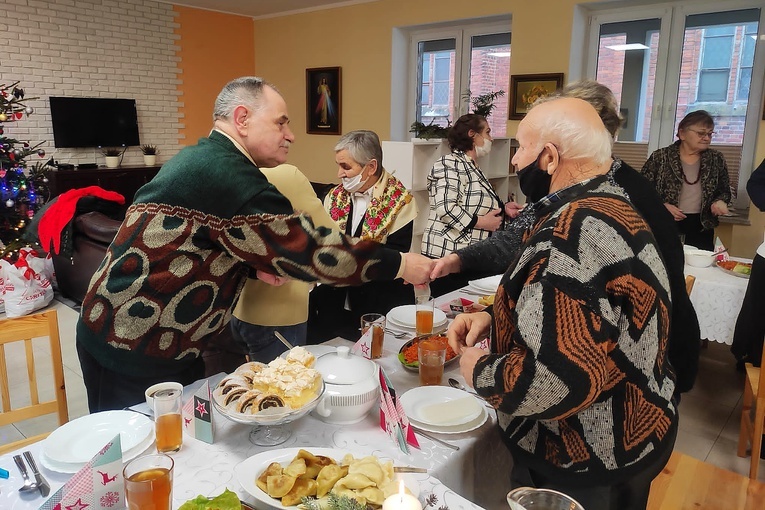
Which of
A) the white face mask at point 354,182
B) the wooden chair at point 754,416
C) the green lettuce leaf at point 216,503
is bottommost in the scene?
the wooden chair at point 754,416

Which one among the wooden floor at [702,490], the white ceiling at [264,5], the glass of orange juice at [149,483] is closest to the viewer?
the glass of orange juice at [149,483]

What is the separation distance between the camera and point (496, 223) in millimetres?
3555

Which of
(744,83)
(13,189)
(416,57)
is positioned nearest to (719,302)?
(744,83)

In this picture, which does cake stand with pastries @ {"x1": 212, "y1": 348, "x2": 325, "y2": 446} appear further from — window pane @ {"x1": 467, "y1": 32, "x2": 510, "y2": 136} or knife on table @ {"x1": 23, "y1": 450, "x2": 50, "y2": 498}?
window pane @ {"x1": 467, "y1": 32, "x2": 510, "y2": 136}

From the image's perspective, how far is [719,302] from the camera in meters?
2.86

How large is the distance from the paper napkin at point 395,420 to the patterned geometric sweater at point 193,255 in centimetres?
37

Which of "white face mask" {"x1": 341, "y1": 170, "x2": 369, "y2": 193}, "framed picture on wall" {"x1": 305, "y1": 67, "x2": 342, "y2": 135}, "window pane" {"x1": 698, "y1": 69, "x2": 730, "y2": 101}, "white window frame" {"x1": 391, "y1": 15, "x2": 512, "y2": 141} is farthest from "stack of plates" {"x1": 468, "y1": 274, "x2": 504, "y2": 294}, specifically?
"framed picture on wall" {"x1": 305, "y1": 67, "x2": 342, "y2": 135}

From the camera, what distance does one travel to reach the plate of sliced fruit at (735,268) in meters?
2.91

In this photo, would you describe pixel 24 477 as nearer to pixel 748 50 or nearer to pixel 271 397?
pixel 271 397

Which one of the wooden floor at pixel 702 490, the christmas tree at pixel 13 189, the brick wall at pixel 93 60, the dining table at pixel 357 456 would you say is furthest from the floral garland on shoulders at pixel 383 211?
the brick wall at pixel 93 60

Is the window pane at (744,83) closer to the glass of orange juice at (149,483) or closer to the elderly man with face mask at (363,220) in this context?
the elderly man with face mask at (363,220)

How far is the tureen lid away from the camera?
136 cm

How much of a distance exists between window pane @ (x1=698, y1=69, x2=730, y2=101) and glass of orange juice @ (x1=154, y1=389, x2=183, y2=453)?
5.22 meters

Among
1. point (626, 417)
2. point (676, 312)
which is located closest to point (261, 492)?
point (626, 417)
